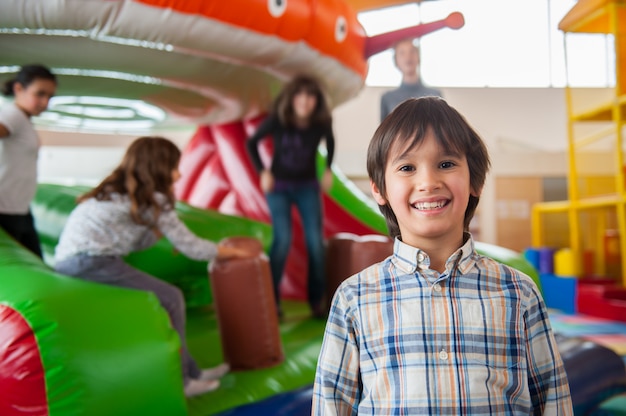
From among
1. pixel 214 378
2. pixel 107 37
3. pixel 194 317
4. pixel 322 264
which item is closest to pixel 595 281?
pixel 322 264

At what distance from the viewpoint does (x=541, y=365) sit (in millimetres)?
786

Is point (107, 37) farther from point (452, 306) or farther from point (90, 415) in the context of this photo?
point (452, 306)

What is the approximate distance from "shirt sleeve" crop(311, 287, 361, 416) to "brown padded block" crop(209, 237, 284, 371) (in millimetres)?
1060

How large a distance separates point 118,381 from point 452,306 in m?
0.81

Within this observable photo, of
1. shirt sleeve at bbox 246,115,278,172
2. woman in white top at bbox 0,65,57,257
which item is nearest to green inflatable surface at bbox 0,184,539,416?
woman in white top at bbox 0,65,57,257

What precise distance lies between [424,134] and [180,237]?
3.67 feet

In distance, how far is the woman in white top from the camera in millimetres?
1825

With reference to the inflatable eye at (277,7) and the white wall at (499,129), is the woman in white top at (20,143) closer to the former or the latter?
the inflatable eye at (277,7)

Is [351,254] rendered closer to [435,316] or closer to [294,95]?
[294,95]

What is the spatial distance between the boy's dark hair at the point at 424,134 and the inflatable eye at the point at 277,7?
119 centimetres

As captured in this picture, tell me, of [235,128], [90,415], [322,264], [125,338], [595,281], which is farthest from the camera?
[595,281]

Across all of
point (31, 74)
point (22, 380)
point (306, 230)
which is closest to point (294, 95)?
point (306, 230)

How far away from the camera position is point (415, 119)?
0.78m

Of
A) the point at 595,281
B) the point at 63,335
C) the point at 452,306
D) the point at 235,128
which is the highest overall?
the point at 235,128
